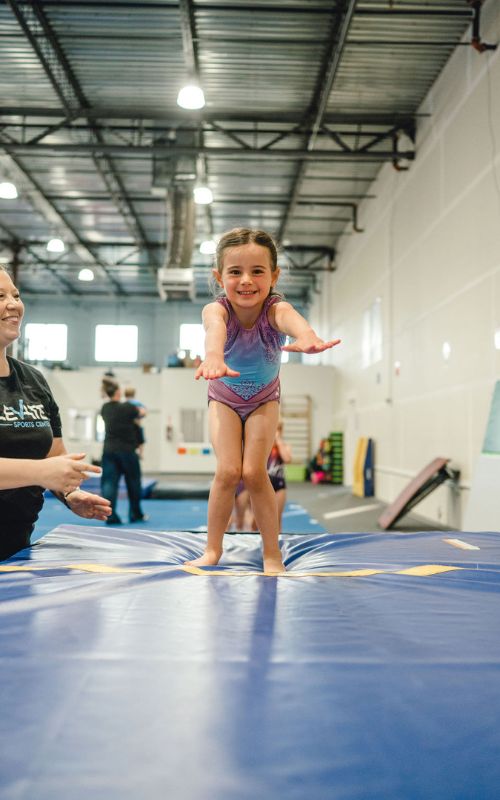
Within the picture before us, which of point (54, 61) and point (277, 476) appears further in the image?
point (54, 61)

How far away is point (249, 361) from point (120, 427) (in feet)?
14.0

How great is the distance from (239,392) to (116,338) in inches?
710

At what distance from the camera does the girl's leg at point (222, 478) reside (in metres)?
2.32

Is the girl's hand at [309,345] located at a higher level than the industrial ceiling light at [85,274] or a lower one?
Result: lower

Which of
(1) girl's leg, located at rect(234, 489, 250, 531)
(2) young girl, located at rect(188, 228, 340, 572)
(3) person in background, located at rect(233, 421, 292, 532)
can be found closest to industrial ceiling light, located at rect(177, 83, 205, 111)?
(3) person in background, located at rect(233, 421, 292, 532)

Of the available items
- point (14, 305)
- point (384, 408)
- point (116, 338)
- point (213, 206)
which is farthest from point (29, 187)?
point (14, 305)

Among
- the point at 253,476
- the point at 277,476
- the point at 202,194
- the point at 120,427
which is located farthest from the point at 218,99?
the point at 253,476

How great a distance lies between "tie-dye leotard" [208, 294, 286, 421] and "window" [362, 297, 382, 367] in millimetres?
7631

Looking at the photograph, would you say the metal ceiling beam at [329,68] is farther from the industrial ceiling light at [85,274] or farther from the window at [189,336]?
the window at [189,336]

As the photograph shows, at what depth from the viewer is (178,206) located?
9.30 m

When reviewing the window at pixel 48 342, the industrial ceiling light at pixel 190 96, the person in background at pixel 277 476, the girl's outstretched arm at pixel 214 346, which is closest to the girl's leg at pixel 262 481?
the girl's outstretched arm at pixel 214 346

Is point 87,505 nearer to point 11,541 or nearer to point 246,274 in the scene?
point 11,541

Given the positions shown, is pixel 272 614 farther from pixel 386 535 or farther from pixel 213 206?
pixel 213 206

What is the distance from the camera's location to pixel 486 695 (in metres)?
1.02
